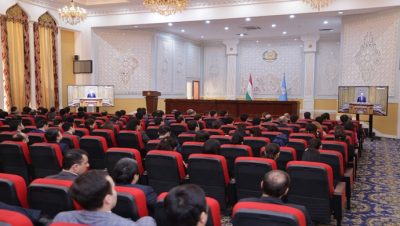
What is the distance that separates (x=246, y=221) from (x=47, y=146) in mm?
3236

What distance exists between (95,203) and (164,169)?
2191 millimetres

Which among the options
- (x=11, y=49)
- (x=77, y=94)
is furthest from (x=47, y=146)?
(x=77, y=94)

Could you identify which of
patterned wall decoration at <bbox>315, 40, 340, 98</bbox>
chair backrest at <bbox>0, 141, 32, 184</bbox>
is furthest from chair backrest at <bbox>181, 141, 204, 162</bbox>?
patterned wall decoration at <bbox>315, 40, 340, 98</bbox>

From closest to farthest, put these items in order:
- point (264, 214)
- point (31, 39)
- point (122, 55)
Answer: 1. point (264, 214)
2. point (31, 39)
3. point (122, 55)

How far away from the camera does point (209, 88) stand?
2022 centimetres

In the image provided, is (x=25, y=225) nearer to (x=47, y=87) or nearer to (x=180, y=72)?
(x=47, y=87)

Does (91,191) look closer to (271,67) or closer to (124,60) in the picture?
Result: (124,60)

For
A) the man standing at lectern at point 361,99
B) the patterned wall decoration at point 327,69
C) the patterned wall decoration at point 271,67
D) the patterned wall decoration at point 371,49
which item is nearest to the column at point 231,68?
the patterned wall decoration at point 271,67

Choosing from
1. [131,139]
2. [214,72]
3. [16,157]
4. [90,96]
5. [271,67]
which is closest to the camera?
[16,157]

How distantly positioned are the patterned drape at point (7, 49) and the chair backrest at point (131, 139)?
795 cm

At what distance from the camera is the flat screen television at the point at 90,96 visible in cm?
1402

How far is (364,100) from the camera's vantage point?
11.1 metres

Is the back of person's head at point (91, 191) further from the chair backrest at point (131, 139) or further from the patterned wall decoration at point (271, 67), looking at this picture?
the patterned wall decoration at point (271, 67)

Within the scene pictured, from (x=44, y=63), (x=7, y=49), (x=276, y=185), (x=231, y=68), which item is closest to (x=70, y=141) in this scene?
(x=276, y=185)
